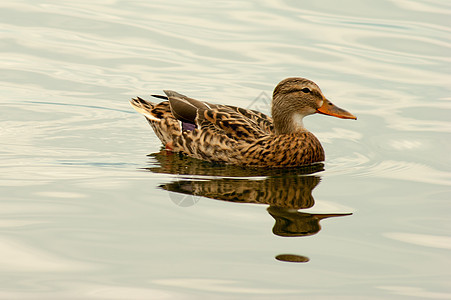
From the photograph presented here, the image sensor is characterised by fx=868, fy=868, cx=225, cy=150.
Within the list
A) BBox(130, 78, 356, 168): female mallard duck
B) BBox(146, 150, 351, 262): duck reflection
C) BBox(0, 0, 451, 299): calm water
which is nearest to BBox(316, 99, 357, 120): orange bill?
BBox(130, 78, 356, 168): female mallard duck

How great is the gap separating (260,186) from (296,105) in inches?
71.1

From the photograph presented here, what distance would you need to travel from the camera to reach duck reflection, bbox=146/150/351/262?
8141 mm

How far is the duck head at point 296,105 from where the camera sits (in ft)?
35.8

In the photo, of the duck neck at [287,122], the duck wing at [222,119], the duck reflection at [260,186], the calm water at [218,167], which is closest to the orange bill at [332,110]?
the duck neck at [287,122]

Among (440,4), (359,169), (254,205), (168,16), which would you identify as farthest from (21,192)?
(440,4)

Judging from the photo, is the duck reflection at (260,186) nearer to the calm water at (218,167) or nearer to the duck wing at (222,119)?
the calm water at (218,167)

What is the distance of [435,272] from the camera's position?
23.3ft

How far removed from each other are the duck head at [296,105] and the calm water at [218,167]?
639mm

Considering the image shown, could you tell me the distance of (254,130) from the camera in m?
11.1

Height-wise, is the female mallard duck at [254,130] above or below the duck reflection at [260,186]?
above

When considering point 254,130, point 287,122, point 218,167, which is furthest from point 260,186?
point 287,122

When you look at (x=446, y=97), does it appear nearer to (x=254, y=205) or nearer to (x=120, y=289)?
(x=254, y=205)

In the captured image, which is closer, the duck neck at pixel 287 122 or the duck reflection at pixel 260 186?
the duck reflection at pixel 260 186

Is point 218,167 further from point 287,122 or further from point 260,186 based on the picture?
point 260,186
